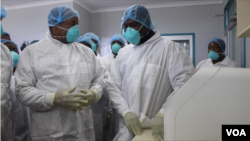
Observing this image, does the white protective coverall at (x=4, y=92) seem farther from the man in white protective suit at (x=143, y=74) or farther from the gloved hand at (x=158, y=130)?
the gloved hand at (x=158, y=130)

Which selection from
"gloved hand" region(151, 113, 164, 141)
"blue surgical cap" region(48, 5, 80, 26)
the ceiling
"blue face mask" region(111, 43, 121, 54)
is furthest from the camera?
the ceiling

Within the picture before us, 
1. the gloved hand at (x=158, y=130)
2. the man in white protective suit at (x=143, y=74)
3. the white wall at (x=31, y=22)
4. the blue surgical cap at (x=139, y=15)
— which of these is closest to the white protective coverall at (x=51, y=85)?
the man in white protective suit at (x=143, y=74)

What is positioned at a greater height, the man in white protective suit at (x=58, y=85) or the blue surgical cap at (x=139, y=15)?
the blue surgical cap at (x=139, y=15)

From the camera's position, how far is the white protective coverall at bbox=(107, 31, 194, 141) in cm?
121

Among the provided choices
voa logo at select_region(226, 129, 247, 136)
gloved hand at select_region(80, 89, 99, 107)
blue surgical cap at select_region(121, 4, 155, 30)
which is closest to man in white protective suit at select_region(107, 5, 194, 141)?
blue surgical cap at select_region(121, 4, 155, 30)

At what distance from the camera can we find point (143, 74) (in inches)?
50.8

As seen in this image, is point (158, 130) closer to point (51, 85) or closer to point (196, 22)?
point (51, 85)

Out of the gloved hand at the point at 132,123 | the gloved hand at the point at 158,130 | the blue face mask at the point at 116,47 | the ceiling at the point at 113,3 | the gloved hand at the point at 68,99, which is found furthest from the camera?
the ceiling at the point at 113,3

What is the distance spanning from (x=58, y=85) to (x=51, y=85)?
1.9 inches

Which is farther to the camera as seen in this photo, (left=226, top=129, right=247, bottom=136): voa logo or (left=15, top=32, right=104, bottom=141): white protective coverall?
(left=15, top=32, right=104, bottom=141): white protective coverall

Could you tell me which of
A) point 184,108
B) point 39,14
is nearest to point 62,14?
point 184,108

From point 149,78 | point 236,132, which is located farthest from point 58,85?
point 236,132

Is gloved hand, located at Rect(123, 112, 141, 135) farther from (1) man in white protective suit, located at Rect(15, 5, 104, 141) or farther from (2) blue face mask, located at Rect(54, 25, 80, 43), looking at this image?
(2) blue face mask, located at Rect(54, 25, 80, 43)

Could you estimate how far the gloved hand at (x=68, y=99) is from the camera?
1.17 metres
